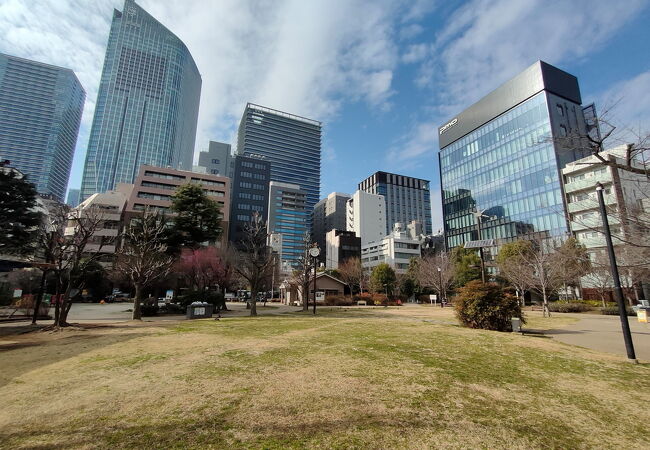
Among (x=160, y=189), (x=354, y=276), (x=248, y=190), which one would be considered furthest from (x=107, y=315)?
(x=248, y=190)

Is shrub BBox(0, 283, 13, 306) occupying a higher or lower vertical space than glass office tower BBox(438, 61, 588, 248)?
lower

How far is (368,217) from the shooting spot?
111812mm

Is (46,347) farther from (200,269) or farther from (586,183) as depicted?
(586,183)

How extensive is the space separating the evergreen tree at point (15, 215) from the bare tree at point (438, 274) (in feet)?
137

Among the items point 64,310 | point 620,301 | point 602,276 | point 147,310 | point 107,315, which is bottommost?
point 107,315

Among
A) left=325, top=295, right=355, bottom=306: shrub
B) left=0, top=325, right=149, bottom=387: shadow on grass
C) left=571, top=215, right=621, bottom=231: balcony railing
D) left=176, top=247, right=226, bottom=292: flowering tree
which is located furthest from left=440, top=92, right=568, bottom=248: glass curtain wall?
left=0, top=325, right=149, bottom=387: shadow on grass

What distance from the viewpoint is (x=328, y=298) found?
3812 cm

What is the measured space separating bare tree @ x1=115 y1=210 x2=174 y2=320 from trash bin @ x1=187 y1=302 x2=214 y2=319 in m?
2.69

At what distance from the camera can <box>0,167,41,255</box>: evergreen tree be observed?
22266 mm

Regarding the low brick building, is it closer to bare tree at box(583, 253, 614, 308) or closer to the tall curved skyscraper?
bare tree at box(583, 253, 614, 308)

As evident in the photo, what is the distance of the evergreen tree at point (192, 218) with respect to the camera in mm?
30578

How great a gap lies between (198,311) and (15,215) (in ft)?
57.1

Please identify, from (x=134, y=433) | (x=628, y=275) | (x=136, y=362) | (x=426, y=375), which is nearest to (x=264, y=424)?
(x=134, y=433)

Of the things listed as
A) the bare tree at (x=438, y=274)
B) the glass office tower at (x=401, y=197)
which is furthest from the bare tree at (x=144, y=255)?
the glass office tower at (x=401, y=197)
